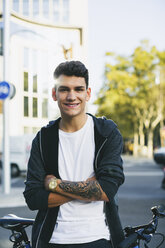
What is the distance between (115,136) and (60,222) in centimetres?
54

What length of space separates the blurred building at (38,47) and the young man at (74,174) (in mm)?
5660

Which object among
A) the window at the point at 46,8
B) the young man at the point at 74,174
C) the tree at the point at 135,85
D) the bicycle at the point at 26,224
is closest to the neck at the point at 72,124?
the young man at the point at 74,174

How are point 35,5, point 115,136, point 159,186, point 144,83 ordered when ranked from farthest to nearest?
point 35,5, point 144,83, point 159,186, point 115,136

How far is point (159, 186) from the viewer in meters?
12.1

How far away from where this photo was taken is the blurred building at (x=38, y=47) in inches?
441

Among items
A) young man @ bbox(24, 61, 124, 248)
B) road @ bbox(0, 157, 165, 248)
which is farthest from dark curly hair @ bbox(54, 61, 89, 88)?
road @ bbox(0, 157, 165, 248)

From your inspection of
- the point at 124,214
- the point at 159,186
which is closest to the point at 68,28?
the point at 159,186

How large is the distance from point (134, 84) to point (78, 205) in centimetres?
2994

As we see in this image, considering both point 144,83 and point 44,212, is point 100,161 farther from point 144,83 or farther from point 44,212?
point 144,83

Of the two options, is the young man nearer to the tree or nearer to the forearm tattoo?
the forearm tattoo

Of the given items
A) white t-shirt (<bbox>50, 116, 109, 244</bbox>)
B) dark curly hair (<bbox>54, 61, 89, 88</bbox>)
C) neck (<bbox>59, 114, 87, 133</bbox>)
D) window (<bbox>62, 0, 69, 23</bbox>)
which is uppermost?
window (<bbox>62, 0, 69, 23</bbox>)

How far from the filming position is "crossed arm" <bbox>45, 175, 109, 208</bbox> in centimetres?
180

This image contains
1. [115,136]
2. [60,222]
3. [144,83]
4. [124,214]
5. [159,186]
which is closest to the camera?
[60,222]

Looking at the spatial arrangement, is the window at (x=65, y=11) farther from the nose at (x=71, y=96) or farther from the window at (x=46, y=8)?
the nose at (x=71, y=96)
